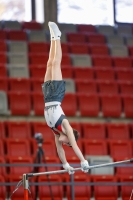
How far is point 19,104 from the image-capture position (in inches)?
385

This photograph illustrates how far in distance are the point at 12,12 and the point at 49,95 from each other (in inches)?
324

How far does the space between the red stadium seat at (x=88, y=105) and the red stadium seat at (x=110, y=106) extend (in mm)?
115

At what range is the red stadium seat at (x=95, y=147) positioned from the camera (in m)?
9.12

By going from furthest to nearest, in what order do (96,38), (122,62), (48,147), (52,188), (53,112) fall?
(96,38) → (122,62) → (48,147) → (52,188) → (53,112)

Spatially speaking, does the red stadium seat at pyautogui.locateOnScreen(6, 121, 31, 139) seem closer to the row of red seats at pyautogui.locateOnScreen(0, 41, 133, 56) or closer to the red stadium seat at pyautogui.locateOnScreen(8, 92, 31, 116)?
the red stadium seat at pyautogui.locateOnScreen(8, 92, 31, 116)

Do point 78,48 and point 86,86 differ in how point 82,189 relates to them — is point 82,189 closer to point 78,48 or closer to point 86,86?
point 86,86

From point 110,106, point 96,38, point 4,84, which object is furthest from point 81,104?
point 96,38

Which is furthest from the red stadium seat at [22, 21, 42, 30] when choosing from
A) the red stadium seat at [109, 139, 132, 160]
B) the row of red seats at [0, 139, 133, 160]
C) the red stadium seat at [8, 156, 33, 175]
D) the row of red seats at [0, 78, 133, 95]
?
the red stadium seat at [8, 156, 33, 175]

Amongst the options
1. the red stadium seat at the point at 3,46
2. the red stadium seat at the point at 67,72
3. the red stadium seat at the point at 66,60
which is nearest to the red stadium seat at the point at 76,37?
the red stadium seat at the point at 66,60

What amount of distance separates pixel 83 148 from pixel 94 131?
557 millimetres

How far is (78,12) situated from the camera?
45.7 feet

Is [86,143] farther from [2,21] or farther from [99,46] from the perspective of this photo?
[2,21]

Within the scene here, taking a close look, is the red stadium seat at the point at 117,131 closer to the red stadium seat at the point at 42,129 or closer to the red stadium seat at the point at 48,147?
the red stadium seat at the point at 42,129

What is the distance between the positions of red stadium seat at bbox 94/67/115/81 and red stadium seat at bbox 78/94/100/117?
968 mm
